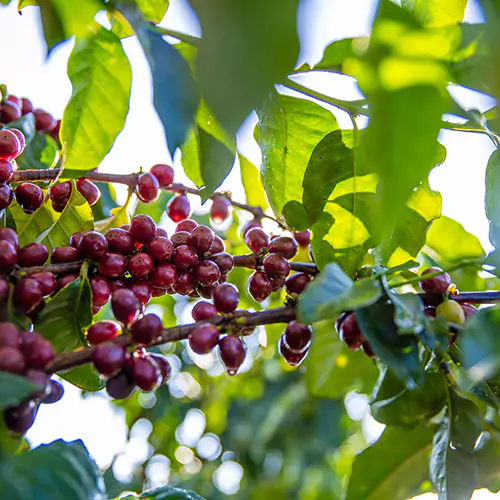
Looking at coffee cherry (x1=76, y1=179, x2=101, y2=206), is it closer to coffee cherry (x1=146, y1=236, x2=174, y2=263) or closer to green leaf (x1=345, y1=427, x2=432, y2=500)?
coffee cherry (x1=146, y1=236, x2=174, y2=263)

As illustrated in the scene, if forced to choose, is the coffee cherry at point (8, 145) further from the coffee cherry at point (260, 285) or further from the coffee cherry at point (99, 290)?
the coffee cherry at point (260, 285)

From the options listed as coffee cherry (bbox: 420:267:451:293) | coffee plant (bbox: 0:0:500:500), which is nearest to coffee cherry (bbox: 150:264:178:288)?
coffee plant (bbox: 0:0:500:500)

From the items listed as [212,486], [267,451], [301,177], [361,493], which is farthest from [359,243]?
[267,451]

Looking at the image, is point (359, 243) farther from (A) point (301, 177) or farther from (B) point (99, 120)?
(B) point (99, 120)

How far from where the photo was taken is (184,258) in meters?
0.79

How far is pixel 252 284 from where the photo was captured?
0.84m

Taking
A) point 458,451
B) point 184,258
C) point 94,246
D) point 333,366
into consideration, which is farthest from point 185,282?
point 333,366

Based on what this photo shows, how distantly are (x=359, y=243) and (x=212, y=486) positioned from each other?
6.74 ft

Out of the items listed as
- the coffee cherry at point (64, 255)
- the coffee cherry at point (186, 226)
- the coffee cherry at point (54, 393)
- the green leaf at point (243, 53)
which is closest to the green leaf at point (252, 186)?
the coffee cherry at point (186, 226)

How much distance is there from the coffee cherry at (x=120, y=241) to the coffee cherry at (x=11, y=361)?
238 mm

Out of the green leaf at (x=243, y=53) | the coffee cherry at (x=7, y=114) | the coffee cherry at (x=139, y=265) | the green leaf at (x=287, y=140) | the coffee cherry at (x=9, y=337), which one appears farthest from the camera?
the coffee cherry at (x=7, y=114)

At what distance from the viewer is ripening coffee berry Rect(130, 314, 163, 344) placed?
2.07ft

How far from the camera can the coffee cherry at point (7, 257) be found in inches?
25.8

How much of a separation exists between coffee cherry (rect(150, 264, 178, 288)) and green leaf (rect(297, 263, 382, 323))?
0.24m
